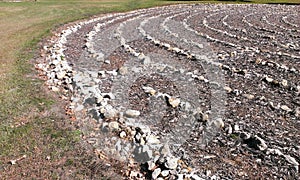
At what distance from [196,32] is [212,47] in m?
3.88

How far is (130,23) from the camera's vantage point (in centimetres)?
2458

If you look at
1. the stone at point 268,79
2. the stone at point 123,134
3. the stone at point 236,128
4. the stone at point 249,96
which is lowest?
the stone at point 123,134

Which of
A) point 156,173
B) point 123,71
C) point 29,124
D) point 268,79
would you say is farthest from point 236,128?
Answer: point 123,71

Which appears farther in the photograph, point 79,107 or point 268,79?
point 268,79

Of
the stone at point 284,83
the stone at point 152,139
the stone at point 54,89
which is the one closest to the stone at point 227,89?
the stone at point 284,83

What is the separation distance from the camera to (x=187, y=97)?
11273 mm

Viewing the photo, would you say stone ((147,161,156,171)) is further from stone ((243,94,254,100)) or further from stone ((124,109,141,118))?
stone ((243,94,254,100))

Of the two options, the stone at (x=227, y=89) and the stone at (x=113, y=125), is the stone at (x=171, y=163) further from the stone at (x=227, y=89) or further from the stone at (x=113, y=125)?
the stone at (x=227, y=89)

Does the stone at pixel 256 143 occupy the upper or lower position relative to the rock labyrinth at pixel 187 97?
upper

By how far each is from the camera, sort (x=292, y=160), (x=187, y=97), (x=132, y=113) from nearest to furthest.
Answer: (x=292, y=160) → (x=132, y=113) → (x=187, y=97)

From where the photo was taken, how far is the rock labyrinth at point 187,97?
25.9 feet

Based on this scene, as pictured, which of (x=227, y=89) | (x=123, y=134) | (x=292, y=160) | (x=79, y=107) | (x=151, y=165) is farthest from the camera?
(x=227, y=89)

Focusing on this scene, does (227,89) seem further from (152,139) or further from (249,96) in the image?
(152,139)

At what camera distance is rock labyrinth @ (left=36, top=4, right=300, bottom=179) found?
7.90 metres
